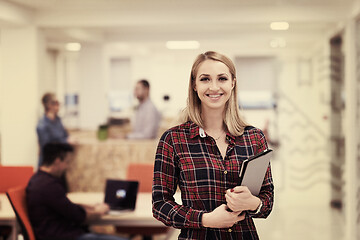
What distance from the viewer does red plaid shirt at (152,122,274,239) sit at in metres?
1.62

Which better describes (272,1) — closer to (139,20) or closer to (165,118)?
(139,20)

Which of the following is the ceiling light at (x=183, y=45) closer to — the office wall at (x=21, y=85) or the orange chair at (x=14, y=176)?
the office wall at (x=21, y=85)

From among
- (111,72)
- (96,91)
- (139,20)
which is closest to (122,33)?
(96,91)

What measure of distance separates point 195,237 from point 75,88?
11423mm

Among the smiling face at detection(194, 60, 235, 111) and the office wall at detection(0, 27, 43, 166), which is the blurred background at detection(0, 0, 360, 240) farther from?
the smiling face at detection(194, 60, 235, 111)

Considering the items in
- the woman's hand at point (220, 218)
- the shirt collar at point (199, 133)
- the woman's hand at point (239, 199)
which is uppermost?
the shirt collar at point (199, 133)

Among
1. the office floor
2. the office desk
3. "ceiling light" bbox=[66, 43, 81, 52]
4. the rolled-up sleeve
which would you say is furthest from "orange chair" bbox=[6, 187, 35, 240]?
"ceiling light" bbox=[66, 43, 81, 52]

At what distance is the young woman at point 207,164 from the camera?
5.30ft

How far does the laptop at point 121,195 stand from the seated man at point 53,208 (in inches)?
9.1

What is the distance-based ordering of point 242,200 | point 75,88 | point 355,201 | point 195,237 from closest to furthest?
point 242,200 < point 195,237 < point 355,201 < point 75,88

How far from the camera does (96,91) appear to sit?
31.9 feet

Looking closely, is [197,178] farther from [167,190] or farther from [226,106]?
[226,106]

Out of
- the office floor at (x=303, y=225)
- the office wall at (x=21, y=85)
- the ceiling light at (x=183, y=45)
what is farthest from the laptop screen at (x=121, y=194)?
the ceiling light at (x=183, y=45)

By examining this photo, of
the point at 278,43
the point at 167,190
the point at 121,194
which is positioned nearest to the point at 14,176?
the point at 121,194
